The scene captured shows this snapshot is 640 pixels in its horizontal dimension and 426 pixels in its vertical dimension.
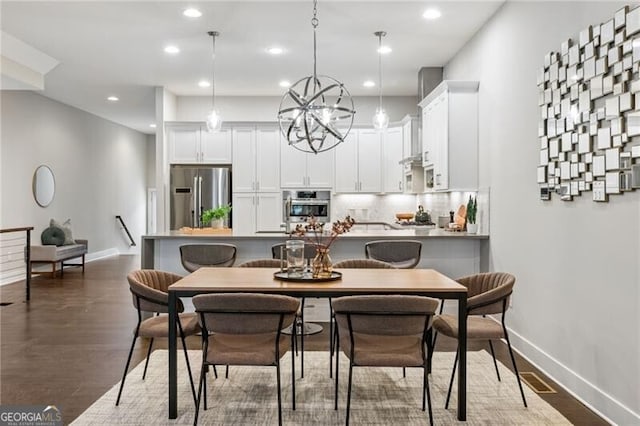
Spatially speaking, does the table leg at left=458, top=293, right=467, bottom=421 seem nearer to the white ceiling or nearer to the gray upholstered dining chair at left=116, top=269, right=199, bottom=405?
the gray upholstered dining chair at left=116, top=269, right=199, bottom=405

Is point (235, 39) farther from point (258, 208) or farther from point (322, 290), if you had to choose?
point (322, 290)

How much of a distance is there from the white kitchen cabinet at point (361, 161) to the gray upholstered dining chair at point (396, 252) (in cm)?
372

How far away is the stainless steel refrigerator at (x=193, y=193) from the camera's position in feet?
27.6

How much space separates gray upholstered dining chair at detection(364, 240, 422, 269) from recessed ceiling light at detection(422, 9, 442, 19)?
2228mm

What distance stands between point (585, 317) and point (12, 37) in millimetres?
6309

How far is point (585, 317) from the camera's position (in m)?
3.38

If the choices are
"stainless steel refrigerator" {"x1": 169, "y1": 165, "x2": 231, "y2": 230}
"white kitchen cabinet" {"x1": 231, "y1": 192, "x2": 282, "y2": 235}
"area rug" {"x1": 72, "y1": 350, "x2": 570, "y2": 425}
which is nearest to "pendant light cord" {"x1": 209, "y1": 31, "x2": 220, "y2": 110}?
"stainless steel refrigerator" {"x1": 169, "y1": 165, "x2": 231, "y2": 230}

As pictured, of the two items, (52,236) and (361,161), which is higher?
(361,161)

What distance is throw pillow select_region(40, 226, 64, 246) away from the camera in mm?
9000

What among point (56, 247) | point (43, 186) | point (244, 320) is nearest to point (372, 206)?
point (56, 247)

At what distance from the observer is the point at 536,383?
3.71 m

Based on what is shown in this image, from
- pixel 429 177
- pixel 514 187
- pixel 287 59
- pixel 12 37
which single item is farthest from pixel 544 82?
pixel 12 37

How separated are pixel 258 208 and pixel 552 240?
5.33 metres

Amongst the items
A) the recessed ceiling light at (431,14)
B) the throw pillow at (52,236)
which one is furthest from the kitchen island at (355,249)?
the throw pillow at (52,236)
